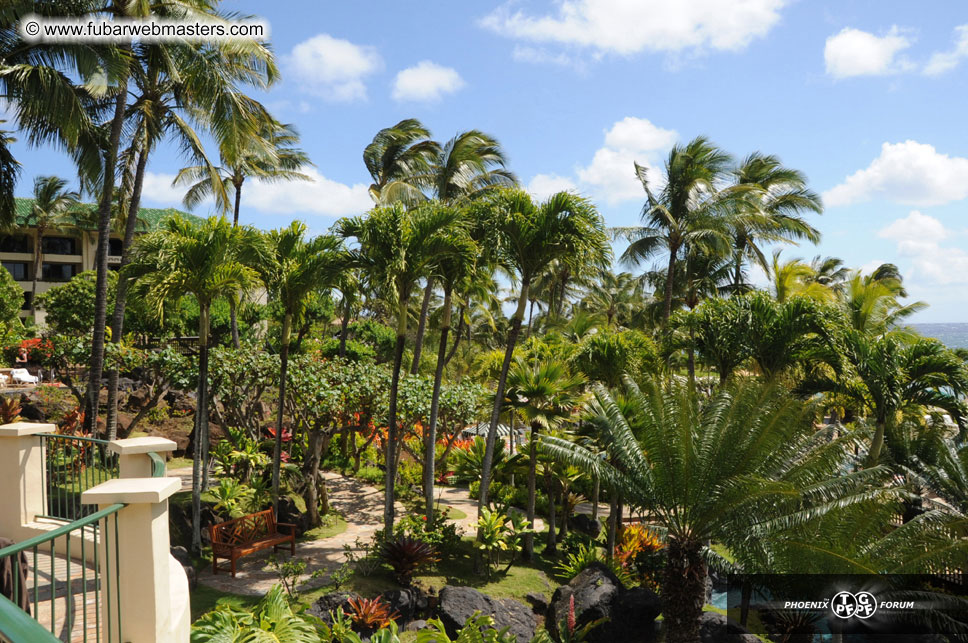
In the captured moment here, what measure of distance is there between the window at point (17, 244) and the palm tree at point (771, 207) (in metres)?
50.3

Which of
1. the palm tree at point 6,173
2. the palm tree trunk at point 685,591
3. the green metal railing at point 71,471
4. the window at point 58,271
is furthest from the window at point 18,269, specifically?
the palm tree trunk at point 685,591

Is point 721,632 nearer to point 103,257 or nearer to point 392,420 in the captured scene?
point 392,420

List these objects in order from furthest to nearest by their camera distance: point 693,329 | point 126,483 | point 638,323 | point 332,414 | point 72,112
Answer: point 638,323, point 693,329, point 332,414, point 72,112, point 126,483

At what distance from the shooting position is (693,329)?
54.2 feet

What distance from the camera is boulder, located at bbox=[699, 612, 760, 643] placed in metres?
11.3

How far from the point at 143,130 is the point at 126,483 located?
12.5 metres

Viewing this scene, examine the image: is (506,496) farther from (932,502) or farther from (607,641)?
(932,502)

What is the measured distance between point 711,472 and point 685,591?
2122 millimetres

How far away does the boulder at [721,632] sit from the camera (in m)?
11.3

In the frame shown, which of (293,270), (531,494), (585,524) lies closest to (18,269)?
(293,270)

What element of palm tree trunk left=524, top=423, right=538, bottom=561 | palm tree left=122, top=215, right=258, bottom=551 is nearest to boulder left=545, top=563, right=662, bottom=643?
palm tree trunk left=524, top=423, right=538, bottom=561

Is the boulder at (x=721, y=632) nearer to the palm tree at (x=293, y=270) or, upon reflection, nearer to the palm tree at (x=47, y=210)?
the palm tree at (x=293, y=270)


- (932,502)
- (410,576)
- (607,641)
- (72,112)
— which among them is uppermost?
(72,112)

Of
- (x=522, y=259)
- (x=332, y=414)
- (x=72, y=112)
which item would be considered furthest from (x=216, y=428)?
(x=522, y=259)
